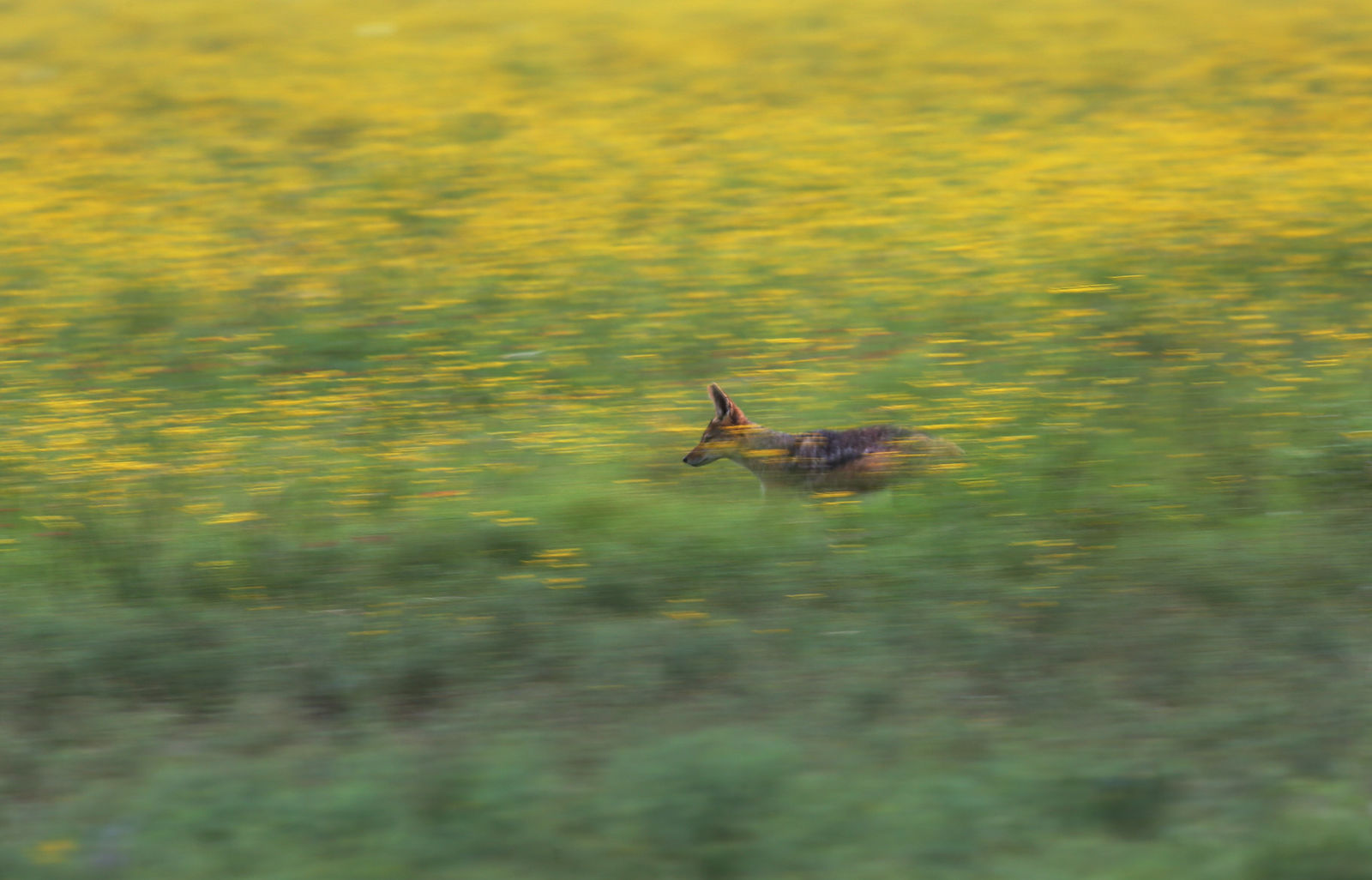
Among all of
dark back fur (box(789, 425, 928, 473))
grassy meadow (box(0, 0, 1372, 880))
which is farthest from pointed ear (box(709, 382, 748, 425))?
grassy meadow (box(0, 0, 1372, 880))

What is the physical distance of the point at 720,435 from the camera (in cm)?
685

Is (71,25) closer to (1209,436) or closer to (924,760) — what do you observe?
(1209,436)

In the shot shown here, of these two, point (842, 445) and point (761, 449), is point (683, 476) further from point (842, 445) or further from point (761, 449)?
point (842, 445)

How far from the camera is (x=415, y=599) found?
18.9 ft

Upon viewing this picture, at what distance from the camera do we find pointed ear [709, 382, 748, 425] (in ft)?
22.0

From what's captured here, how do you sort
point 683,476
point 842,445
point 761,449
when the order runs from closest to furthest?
point 842,445 < point 761,449 < point 683,476

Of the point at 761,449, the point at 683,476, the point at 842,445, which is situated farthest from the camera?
the point at 683,476

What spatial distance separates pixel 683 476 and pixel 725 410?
52cm

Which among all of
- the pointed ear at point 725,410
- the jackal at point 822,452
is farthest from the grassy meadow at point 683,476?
the pointed ear at point 725,410

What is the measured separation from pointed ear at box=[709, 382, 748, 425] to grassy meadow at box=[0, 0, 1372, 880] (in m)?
0.40

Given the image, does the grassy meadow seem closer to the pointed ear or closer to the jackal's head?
the jackal's head

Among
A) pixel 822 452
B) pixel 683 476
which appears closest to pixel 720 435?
pixel 683 476

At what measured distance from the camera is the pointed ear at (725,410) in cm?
670

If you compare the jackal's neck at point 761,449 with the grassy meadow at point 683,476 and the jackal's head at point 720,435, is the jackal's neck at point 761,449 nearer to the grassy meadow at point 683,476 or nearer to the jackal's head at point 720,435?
the jackal's head at point 720,435
